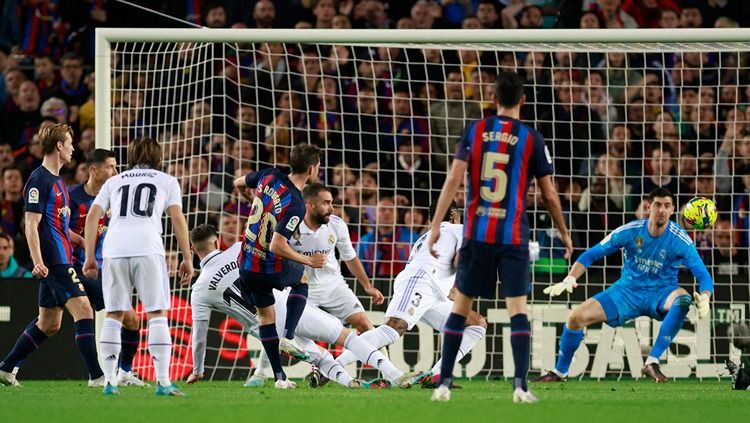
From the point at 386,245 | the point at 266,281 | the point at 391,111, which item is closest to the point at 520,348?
the point at 266,281

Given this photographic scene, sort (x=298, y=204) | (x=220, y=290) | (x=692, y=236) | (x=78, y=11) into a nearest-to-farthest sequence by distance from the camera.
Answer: (x=298, y=204), (x=220, y=290), (x=692, y=236), (x=78, y=11)

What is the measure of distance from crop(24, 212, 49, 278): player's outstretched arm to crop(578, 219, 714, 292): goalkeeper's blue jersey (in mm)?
5032

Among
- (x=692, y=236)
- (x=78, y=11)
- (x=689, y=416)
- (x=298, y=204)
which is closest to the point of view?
(x=689, y=416)

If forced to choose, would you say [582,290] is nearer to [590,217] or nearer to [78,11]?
[590,217]

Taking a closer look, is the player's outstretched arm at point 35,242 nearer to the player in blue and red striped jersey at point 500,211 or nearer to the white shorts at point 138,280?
the white shorts at point 138,280

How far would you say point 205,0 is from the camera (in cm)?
1659

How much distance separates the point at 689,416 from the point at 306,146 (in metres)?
3.86

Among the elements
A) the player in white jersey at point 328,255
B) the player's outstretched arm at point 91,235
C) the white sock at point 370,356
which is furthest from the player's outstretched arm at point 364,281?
the player's outstretched arm at point 91,235

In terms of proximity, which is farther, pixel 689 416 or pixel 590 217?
pixel 590 217

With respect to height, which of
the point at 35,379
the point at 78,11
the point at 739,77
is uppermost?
the point at 78,11

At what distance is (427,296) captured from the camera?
1047 centimetres

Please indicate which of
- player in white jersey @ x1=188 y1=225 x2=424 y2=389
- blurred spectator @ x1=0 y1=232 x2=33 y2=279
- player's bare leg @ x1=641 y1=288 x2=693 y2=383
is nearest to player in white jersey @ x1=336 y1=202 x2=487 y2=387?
player in white jersey @ x1=188 y1=225 x2=424 y2=389

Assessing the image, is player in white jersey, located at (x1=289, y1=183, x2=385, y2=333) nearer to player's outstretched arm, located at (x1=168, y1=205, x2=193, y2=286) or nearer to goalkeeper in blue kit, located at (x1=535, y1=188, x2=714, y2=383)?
goalkeeper in blue kit, located at (x1=535, y1=188, x2=714, y2=383)

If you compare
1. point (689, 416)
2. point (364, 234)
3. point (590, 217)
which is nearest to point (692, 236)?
point (590, 217)
